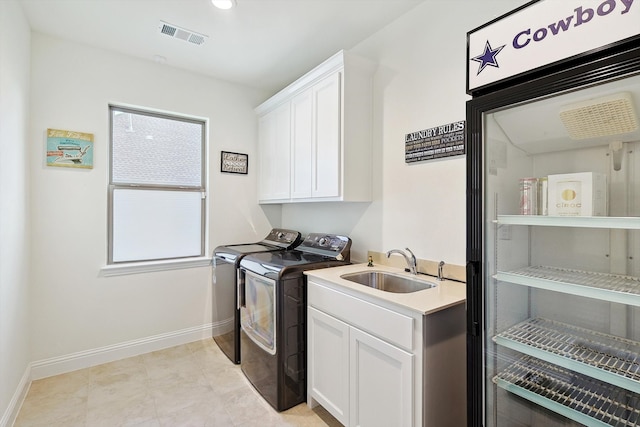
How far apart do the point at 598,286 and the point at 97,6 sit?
3158 mm

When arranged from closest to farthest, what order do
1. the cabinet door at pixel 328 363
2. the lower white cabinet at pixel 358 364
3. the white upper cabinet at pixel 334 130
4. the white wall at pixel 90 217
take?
the lower white cabinet at pixel 358 364 → the cabinet door at pixel 328 363 → the white upper cabinet at pixel 334 130 → the white wall at pixel 90 217

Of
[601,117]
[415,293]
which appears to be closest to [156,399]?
[415,293]

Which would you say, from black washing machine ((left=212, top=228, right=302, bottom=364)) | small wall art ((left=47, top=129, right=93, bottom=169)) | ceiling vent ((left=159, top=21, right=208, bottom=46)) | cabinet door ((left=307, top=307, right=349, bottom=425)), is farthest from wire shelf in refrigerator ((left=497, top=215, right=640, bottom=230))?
small wall art ((left=47, top=129, right=93, bottom=169))

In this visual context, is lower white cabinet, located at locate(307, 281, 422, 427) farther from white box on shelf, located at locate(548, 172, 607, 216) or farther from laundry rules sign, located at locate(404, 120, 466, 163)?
laundry rules sign, located at locate(404, 120, 466, 163)

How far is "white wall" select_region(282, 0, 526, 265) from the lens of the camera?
1.90m

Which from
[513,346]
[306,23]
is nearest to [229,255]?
[306,23]

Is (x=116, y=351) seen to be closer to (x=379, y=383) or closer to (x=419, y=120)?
(x=379, y=383)

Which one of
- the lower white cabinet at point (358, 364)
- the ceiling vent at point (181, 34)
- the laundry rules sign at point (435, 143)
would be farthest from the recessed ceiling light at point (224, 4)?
the lower white cabinet at point (358, 364)

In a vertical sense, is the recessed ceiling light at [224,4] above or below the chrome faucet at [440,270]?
above

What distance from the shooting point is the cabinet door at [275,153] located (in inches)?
117

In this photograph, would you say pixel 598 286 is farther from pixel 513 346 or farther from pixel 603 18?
pixel 603 18

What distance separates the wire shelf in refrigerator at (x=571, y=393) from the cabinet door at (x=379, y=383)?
39cm

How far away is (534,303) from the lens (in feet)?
4.44

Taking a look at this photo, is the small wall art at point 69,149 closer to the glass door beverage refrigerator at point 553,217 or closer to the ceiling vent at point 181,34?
the ceiling vent at point 181,34
